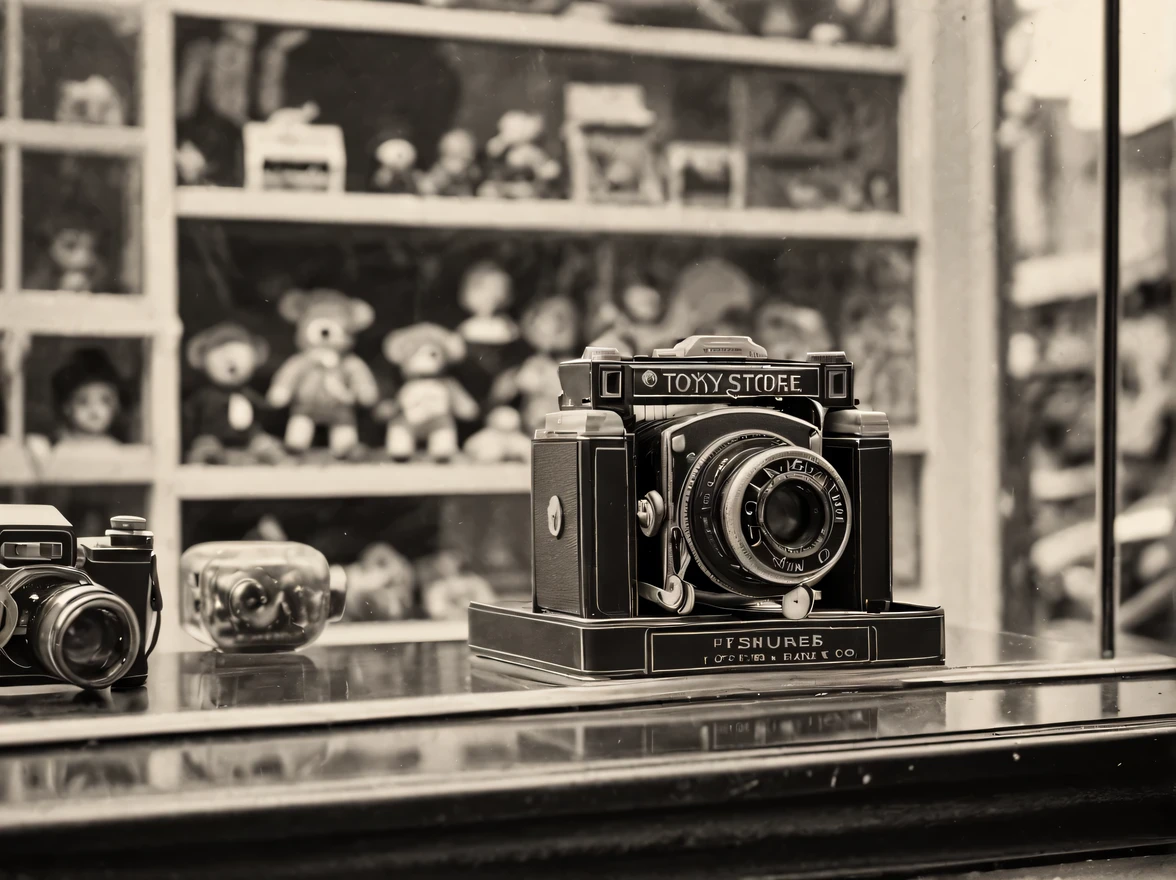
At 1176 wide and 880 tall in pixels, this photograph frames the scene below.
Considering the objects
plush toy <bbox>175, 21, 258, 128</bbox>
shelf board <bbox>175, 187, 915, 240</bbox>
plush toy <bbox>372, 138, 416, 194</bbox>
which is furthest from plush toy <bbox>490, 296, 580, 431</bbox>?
plush toy <bbox>175, 21, 258, 128</bbox>

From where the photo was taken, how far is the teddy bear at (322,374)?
160cm

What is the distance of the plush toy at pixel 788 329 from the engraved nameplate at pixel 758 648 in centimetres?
95

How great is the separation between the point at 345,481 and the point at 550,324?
328mm

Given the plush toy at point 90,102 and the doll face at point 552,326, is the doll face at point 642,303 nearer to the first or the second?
the doll face at point 552,326

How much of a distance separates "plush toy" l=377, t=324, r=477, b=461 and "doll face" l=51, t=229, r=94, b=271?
353mm

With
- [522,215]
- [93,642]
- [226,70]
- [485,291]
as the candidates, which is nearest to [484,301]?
[485,291]

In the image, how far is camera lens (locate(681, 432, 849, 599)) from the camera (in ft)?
2.68

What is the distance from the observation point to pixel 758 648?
84 centimetres

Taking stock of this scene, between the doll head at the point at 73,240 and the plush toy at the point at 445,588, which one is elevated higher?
the doll head at the point at 73,240

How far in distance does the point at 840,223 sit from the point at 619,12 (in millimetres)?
383

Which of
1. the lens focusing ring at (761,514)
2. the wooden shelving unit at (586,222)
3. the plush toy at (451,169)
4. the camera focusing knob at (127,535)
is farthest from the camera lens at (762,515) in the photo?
the plush toy at (451,169)

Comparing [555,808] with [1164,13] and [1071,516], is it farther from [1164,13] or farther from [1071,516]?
[1071,516]

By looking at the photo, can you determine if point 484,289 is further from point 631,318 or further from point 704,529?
point 704,529

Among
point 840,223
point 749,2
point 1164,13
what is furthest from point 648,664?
point 749,2
